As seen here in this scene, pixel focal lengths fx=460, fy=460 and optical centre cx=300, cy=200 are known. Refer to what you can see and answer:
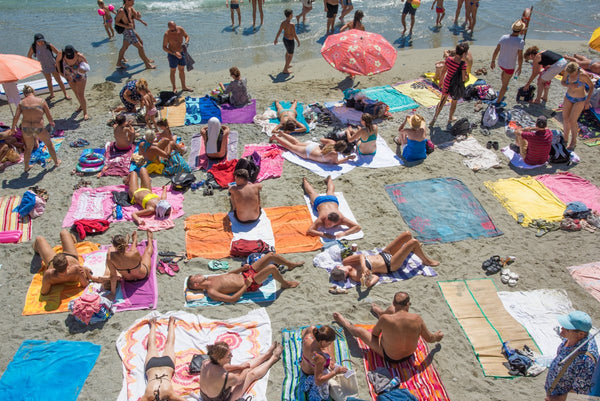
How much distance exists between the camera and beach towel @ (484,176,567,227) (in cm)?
842

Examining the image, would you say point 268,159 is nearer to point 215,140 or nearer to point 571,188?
point 215,140

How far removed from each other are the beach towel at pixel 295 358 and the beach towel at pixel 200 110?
6537 millimetres

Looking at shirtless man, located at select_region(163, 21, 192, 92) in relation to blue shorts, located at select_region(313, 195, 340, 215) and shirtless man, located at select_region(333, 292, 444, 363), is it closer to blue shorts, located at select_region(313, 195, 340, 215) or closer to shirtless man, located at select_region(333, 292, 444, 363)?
blue shorts, located at select_region(313, 195, 340, 215)

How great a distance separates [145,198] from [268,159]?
108 inches

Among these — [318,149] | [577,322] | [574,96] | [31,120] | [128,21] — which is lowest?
[318,149]

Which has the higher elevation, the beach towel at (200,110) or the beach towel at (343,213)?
the beach towel at (200,110)

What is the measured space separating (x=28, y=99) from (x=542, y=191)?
404 inches

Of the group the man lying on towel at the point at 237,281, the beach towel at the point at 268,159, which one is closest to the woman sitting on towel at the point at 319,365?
the man lying on towel at the point at 237,281

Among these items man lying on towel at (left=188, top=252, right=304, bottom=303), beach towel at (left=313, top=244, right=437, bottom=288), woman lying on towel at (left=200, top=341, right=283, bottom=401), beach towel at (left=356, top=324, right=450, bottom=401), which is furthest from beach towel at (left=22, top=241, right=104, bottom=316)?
beach towel at (left=356, top=324, right=450, bottom=401)

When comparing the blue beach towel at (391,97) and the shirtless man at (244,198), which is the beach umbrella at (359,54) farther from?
the shirtless man at (244,198)

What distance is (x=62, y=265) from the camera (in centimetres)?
658

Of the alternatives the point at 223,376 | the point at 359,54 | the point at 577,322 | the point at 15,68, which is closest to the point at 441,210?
the point at 577,322

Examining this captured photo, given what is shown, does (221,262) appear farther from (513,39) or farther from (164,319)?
(513,39)

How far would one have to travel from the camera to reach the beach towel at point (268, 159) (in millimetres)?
9453
